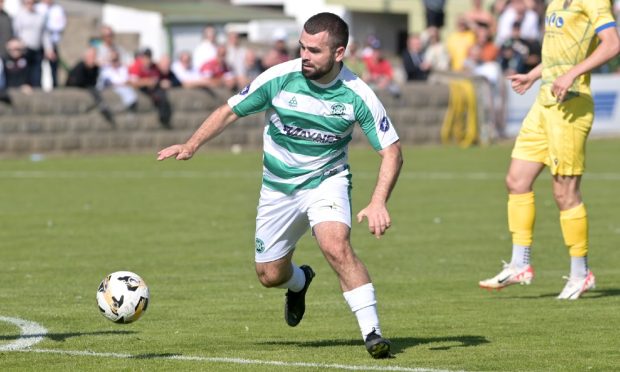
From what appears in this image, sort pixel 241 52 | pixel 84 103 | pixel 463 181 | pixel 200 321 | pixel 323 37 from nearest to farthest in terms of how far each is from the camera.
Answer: pixel 323 37 → pixel 200 321 → pixel 463 181 → pixel 84 103 → pixel 241 52

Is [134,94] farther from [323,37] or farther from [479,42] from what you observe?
[323,37]

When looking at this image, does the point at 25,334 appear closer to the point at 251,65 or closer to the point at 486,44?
the point at 251,65

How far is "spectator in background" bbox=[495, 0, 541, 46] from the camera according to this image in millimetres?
33156

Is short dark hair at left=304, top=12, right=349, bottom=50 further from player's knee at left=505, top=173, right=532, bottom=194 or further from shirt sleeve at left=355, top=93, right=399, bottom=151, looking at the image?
player's knee at left=505, top=173, right=532, bottom=194

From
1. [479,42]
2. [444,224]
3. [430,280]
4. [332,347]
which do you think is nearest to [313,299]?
[430,280]

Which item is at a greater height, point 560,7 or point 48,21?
point 560,7

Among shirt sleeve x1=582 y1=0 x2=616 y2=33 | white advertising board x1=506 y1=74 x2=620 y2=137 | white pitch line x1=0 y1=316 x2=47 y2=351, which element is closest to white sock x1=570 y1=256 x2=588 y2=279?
shirt sleeve x1=582 y1=0 x2=616 y2=33

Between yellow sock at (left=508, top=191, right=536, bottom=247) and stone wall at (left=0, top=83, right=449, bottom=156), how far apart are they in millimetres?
17405

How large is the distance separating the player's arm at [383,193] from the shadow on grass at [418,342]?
0.95m

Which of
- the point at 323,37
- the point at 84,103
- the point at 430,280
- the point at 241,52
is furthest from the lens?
the point at 241,52

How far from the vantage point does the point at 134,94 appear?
28391 millimetres

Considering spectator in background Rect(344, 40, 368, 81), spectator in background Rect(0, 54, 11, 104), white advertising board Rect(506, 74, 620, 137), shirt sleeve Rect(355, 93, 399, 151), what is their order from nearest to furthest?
1. shirt sleeve Rect(355, 93, 399, 151)
2. spectator in background Rect(0, 54, 11, 104)
3. white advertising board Rect(506, 74, 620, 137)
4. spectator in background Rect(344, 40, 368, 81)

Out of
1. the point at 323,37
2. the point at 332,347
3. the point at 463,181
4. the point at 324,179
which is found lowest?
the point at 463,181

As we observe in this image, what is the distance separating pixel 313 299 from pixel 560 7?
301cm
